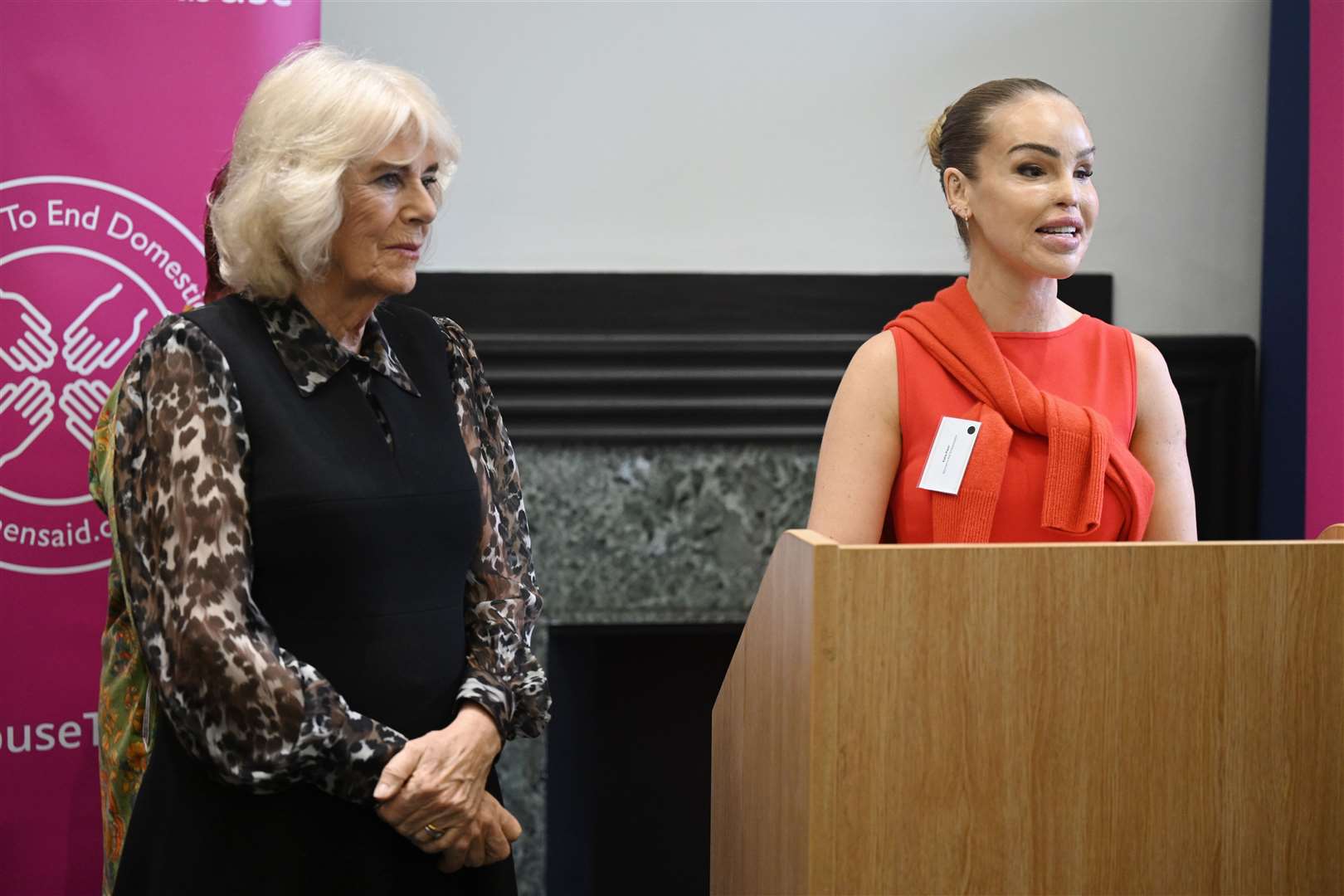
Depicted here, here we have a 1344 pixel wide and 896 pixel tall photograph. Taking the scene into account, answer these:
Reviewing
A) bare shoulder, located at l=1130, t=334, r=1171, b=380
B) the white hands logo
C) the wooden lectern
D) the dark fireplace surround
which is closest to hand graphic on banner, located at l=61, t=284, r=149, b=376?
the white hands logo

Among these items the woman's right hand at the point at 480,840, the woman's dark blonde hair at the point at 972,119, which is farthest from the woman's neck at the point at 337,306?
the woman's dark blonde hair at the point at 972,119

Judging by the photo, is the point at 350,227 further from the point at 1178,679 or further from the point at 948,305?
the point at 1178,679

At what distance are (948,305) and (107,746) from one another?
1379mm

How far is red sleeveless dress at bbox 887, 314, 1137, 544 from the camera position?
174 cm

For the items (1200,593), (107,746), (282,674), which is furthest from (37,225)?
(1200,593)

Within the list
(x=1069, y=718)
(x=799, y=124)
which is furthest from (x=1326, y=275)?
(x=1069, y=718)

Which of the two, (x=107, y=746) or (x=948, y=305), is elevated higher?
(x=948, y=305)

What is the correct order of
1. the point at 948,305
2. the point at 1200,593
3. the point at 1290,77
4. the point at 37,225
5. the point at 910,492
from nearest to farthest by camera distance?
the point at 1200,593 < the point at 910,492 < the point at 948,305 < the point at 37,225 < the point at 1290,77

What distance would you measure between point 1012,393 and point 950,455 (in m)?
0.13

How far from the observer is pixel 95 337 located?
235 centimetres

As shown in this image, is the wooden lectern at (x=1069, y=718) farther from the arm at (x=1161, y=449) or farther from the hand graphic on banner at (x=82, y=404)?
the hand graphic on banner at (x=82, y=404)

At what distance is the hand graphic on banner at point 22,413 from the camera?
2.33 metres

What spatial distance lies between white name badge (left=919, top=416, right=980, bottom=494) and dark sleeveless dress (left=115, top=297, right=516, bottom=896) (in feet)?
2.13

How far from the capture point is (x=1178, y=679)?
1.29 m
